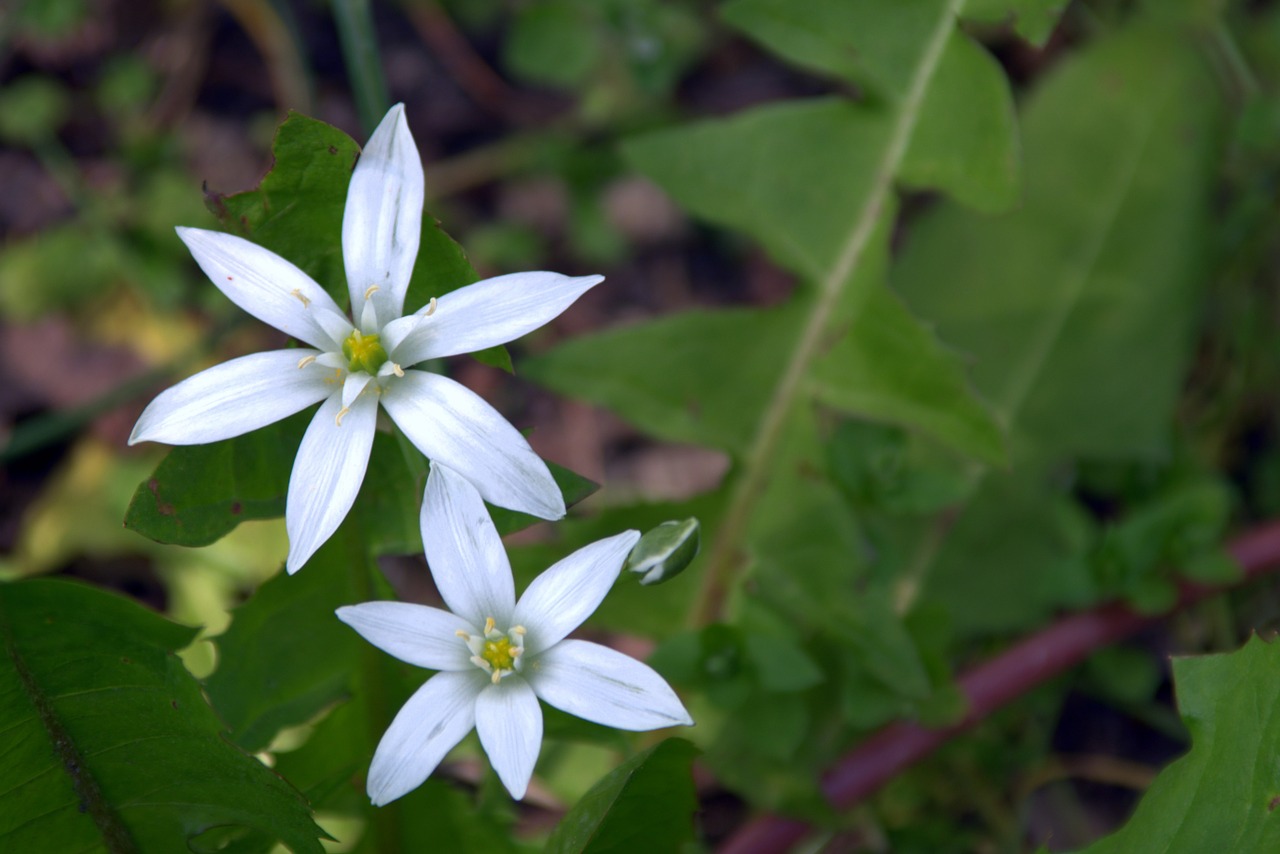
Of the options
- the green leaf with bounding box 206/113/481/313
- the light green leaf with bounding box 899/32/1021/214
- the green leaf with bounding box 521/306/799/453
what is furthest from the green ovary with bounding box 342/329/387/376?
the light green leaf with bounding box 899/32/1021/214

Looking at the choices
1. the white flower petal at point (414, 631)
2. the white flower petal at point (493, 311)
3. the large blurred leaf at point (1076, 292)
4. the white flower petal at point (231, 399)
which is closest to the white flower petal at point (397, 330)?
the white flower petal at point (493, 311)

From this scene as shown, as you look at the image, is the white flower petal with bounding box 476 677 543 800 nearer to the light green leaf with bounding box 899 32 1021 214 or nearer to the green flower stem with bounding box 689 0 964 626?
the green flower stem with bounding box 689 0 964 626

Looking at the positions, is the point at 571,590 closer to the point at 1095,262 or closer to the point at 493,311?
the point at 493,311

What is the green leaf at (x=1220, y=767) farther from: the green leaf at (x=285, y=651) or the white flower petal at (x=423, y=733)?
the green leaf at (x=285, y=651)

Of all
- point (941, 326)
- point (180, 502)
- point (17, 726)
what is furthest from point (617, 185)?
point (17, 726)

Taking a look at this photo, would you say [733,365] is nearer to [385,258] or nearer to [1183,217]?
[385,258]
